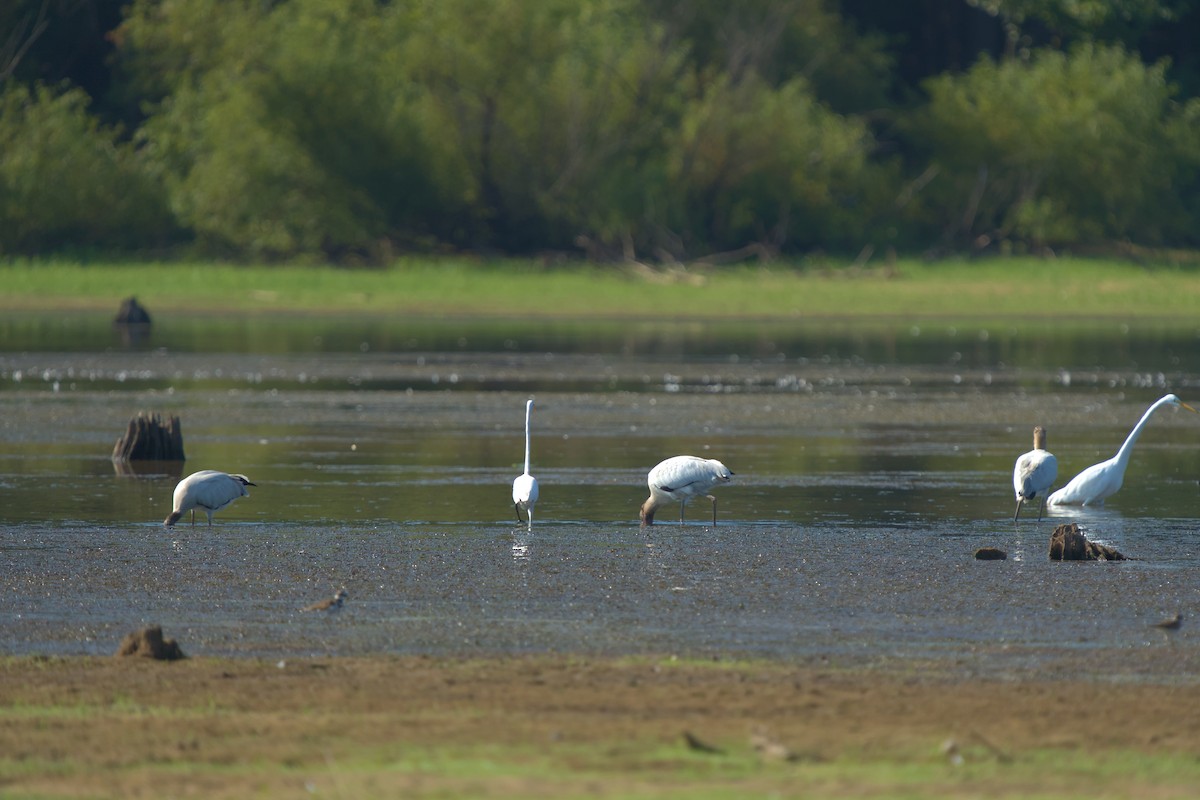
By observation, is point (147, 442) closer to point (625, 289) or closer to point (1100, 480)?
point (1100, 480)

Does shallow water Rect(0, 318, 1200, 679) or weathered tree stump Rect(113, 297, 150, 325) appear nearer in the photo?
shallow water Rect(0, 318, 1200, 679)

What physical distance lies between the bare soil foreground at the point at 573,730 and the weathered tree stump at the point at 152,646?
87 mm

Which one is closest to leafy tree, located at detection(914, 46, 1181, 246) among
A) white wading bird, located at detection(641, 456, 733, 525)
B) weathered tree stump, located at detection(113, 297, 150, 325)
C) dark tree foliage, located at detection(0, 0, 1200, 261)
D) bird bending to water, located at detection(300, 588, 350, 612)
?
dark tree foliage, located at detection(0, 0, 1200, 261)

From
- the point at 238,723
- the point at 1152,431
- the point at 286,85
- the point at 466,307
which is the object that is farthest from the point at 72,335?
the point at 238,723

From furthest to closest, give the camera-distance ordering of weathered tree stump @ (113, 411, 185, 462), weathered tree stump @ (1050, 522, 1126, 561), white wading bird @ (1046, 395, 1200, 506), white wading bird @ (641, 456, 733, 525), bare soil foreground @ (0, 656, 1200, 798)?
weathered tree stump @ (113, 411, 185, 462), white wading bird @ (1046, 395, 1200, 506), white wading bird @ (641, 456, 733, 525), weathered tree stump @ (1050, 522, 1126, 561), bare soil foreground @ (0, 656, 1200, 798)

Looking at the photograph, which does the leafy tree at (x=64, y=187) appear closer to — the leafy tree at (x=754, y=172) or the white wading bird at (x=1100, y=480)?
the leafy tree at (x=754, y=172)

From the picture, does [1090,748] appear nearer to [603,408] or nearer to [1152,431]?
[1152,431]

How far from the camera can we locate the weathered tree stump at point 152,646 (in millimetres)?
8648

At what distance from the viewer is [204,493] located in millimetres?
13266

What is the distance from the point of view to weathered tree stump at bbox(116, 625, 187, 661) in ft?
28.4

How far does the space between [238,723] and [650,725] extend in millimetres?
1559

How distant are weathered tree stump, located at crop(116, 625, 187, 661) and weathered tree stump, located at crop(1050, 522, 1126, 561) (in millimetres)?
5642

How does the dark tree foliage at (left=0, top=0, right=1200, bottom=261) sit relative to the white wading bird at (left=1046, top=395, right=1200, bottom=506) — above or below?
above

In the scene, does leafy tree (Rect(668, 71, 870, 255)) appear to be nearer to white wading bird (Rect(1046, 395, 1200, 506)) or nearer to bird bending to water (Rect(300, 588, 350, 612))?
white wading bird (Rect(1046, 395, 1200, 506))
